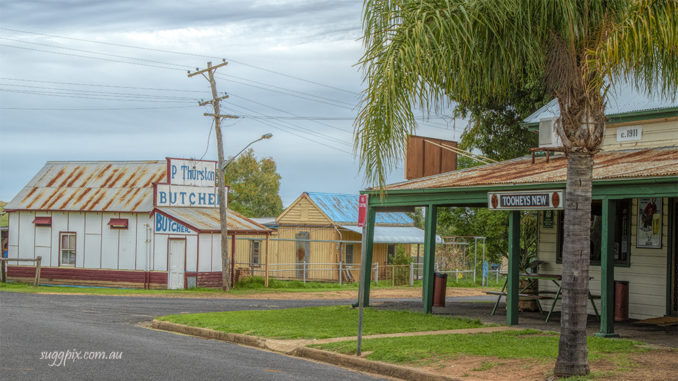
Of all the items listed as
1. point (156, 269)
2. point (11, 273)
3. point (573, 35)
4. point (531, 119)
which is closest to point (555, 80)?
point (573, 35)

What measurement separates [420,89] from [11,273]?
30168 mm

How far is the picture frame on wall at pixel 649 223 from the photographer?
54.3 feet

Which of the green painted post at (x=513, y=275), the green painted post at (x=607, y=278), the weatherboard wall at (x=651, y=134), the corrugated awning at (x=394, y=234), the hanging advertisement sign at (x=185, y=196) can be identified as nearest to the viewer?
the green painted post at (x=607, y=278)

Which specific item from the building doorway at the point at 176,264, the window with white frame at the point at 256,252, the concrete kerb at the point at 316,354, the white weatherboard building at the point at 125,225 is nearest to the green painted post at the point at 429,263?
the concrete kerb at the point at 316,354

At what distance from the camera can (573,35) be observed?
32.8 feet

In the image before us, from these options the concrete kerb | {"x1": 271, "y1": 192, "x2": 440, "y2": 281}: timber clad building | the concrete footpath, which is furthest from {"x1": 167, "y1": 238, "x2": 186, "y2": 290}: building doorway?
the concrete kerb

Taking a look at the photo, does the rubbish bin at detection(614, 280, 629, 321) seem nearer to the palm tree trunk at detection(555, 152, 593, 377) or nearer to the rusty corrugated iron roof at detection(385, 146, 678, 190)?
the rusty corrugated iron roof at detection(385, 146, 678, 190)

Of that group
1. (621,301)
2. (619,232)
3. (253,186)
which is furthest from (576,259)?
(253,186)

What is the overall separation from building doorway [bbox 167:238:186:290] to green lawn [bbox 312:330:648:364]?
18980 millimetres

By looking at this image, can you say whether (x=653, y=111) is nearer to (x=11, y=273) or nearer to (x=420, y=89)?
(x=420, y=89)

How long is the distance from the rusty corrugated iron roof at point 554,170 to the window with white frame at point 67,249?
63.0 feet

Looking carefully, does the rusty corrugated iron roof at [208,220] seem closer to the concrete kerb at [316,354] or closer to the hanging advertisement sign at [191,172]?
the hanging advertisement sign at [191,172]

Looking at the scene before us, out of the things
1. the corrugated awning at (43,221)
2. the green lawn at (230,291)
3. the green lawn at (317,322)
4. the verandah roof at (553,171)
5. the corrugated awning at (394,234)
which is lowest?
the green lawn at (230,291)

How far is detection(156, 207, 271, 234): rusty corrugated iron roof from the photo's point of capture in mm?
30855
